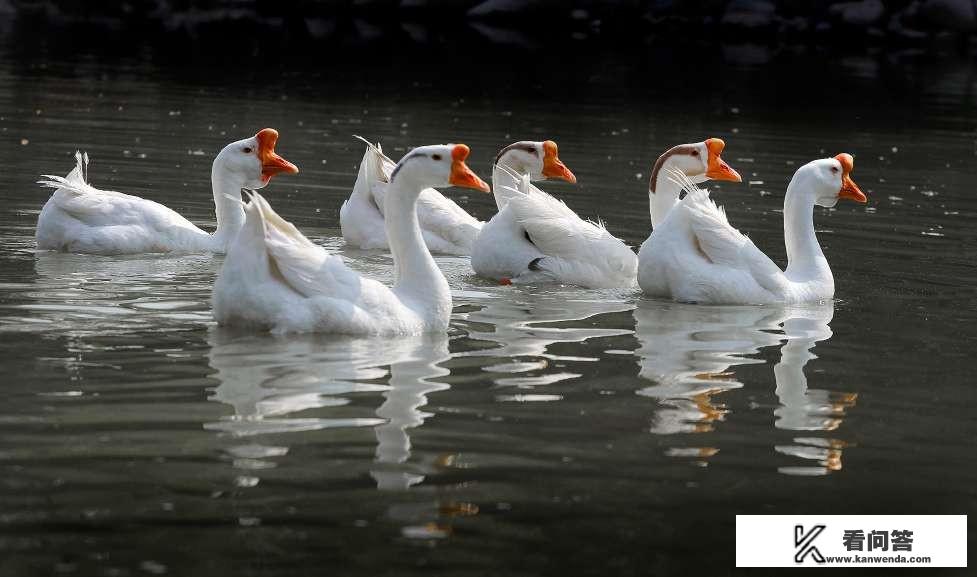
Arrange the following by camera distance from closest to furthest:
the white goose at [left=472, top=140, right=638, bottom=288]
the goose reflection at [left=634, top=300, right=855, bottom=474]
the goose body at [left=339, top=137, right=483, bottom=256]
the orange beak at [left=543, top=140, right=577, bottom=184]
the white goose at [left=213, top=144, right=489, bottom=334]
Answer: the goose reflection at [left=634, top=300, right=855, bottom=474]
the white goose at [left=213, top=144, right=489, bottom=334]
the white goose at [left=472, top=140, right=638, bottom=288]
the orange beak at [left=543, top=140, right=577, bottom=184]
the goose body at [left=339, top=137, right=483, bottom=256]

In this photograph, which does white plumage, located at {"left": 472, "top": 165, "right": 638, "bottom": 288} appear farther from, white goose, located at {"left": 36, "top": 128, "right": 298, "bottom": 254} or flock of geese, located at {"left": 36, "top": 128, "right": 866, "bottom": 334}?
white goose, located at {"left": 36, "top": 128, "right": 298, "bottom": 254}

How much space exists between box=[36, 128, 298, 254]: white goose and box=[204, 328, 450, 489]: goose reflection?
340cm

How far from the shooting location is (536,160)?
1347 centimetres

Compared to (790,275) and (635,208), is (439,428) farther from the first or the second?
(635,208)

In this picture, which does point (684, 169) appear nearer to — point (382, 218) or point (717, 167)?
point (717, 167)

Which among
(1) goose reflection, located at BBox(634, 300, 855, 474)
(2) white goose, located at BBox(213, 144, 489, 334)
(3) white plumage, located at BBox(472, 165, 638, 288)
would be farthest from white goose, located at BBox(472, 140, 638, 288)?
(2) white goose, located at BBox(213, 144, 489, 334)

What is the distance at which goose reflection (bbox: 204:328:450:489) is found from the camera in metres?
6.99

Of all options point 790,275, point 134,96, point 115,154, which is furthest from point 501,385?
point 134,96

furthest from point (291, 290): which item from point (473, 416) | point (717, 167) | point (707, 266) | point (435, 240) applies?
point (717, 167)

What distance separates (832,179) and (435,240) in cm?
356

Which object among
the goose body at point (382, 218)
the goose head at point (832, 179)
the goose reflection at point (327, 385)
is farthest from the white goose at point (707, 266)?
the goose body at point (382, 218)

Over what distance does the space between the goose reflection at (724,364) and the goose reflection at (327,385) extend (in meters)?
1.28

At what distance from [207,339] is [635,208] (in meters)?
8.07

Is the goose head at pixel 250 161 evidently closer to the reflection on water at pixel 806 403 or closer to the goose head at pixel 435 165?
the goose head at pixel 435 165
